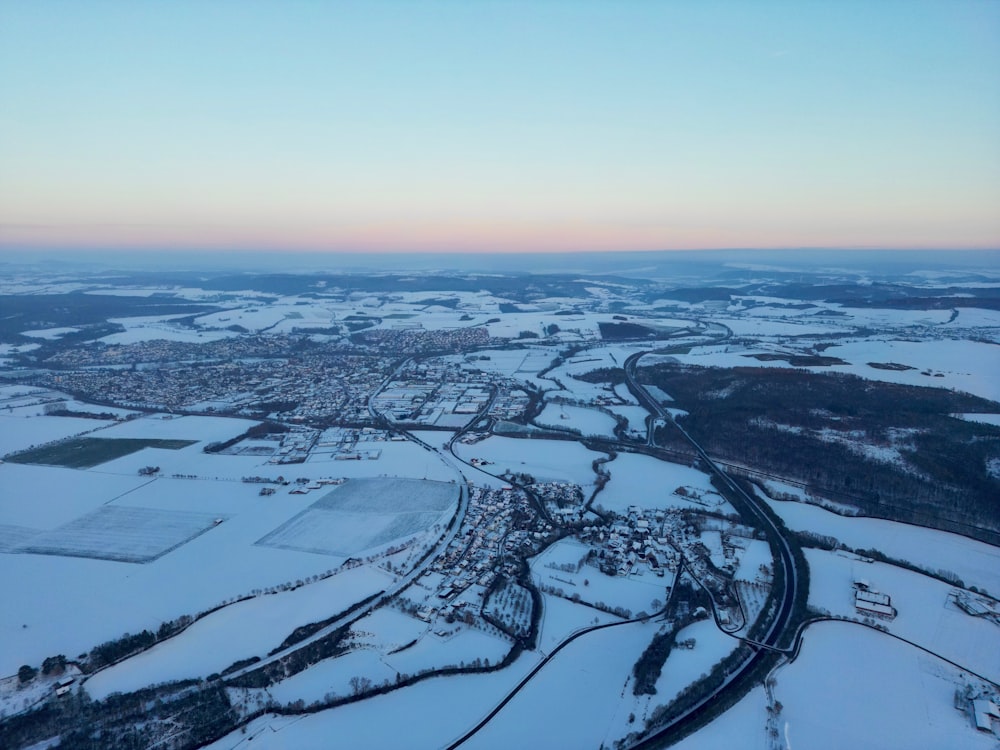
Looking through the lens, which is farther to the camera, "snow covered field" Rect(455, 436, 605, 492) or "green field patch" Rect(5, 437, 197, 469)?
"green field patch" Rect(5, 437, 197, 469)


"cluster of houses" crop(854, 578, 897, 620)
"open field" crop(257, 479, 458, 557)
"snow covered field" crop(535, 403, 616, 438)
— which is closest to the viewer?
"cluster of houses" crop(854, 578, 897, 620)

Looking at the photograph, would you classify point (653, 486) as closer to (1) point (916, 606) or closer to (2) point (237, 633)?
(1) point (916, 606)

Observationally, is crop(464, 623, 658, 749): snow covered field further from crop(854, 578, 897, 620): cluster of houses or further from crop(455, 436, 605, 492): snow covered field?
crop(455, 436, 605, 492): snow covered field

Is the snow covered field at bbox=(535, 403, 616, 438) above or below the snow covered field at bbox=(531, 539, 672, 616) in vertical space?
above

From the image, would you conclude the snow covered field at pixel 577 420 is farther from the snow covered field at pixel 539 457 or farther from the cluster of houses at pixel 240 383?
the cluster of houses at pixel 240 383

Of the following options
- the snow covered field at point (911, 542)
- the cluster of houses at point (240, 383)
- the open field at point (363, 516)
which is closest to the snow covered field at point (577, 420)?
the open field at point (363, 516)

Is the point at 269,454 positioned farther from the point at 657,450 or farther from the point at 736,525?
the point at 736,525

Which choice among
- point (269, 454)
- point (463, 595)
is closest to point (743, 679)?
point (463, 595)

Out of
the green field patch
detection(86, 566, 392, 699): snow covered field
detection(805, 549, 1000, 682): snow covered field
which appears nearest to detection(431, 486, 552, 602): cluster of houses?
detection(86, 566, 392, 699): snow covered field

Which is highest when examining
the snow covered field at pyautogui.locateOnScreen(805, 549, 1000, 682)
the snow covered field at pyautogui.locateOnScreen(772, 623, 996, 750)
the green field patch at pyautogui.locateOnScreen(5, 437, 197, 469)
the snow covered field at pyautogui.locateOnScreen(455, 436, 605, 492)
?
the green field patch at pyautogui.locateOnScreen(5, 437, 197, 469)
